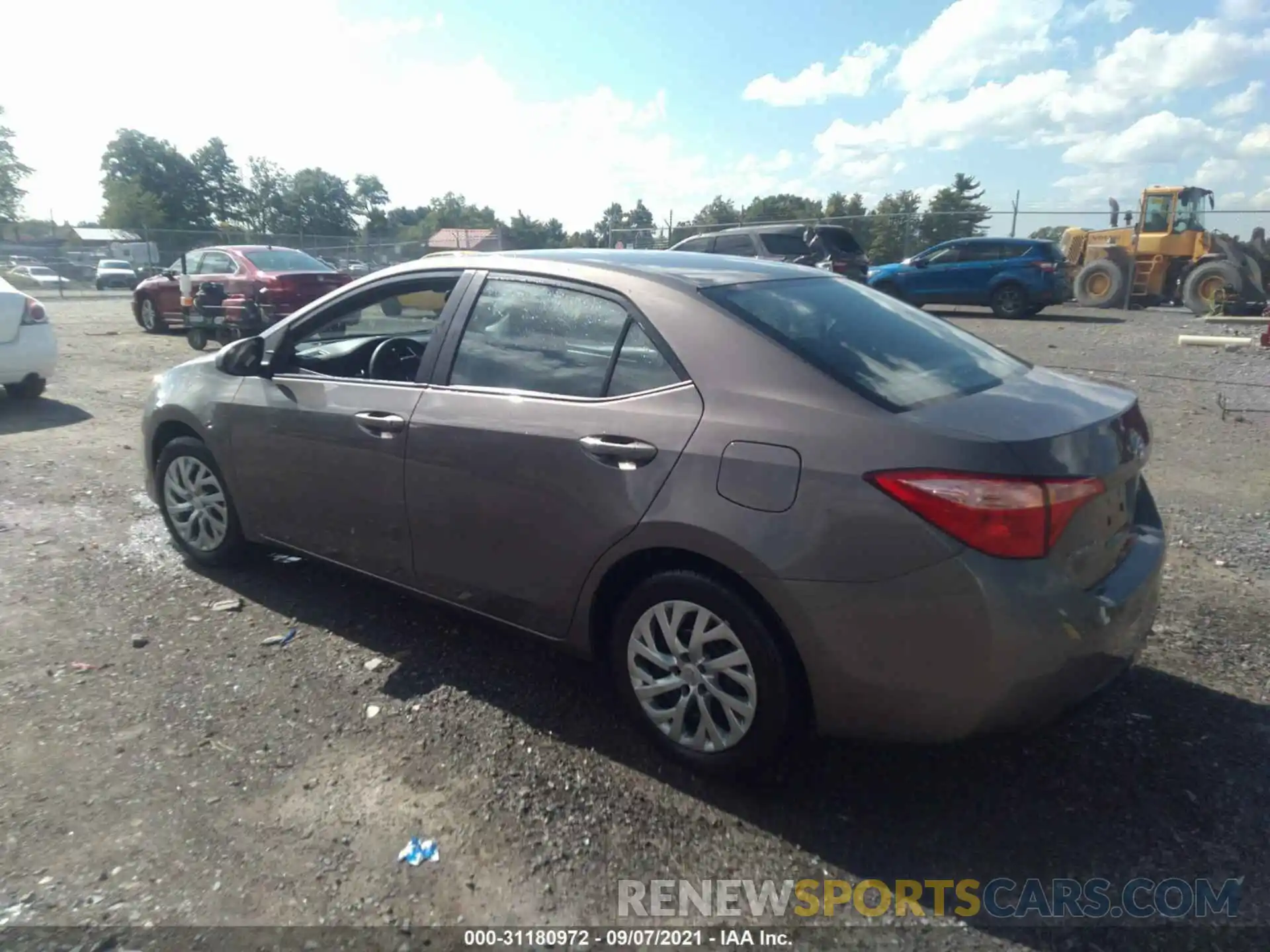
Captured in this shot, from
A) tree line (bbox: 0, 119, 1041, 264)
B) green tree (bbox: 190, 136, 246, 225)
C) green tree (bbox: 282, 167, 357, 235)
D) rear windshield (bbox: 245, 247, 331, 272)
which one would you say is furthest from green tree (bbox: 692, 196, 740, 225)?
green tree (bbox: 190, 136, 246, 225)

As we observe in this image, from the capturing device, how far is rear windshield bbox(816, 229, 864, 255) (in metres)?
16.8

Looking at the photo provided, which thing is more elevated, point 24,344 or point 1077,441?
point 1077,441

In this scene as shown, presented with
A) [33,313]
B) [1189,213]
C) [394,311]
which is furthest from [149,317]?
[1189,213]

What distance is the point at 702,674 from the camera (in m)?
2.71

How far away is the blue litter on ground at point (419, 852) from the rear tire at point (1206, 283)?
1987cm

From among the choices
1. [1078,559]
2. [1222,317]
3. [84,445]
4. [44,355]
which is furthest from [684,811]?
[1222,317]

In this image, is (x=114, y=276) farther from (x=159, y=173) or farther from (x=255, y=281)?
(x=159, y=173)

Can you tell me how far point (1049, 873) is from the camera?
241 cm

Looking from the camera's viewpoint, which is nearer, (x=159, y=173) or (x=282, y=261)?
(x=282, y=261)

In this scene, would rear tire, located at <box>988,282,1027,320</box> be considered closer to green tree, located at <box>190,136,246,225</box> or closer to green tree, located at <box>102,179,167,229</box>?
green tree, located at <box>102,179,167,229</box>

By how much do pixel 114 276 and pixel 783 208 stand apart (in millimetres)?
30733

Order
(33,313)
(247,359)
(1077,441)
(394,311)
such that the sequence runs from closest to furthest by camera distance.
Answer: (1077,441)
(394,311)
(247,359)
(33,313)

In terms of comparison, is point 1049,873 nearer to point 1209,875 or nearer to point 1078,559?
point 1209,875

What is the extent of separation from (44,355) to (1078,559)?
952cm
